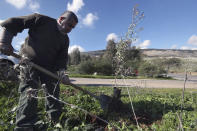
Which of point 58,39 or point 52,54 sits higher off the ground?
point 58,39

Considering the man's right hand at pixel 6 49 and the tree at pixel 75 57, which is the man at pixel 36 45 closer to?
the man's right hand at pixel 6 49

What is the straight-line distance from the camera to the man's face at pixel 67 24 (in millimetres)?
2469

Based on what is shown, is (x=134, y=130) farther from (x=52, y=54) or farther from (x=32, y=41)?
(x=32, y=41)

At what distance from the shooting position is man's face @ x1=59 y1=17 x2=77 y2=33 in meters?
2.47

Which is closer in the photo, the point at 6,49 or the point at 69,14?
the point at 6,49

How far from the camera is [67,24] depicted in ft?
8.23

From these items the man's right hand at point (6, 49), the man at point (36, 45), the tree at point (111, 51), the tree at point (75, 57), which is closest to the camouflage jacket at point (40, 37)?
the man at point (36, 45)

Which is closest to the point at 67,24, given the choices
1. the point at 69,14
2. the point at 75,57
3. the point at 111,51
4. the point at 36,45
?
the point at 69,14

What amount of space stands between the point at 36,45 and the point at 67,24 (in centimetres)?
57

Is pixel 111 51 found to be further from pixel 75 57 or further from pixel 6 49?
pixel 75 57

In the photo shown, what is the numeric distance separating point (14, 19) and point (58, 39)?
2.23 feet

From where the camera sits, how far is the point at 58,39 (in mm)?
2727

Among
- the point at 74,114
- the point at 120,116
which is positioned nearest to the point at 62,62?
the point at 74,114

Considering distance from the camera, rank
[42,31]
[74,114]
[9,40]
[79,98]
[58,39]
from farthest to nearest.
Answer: [79,98] → [74,114] → [58,39] → [42,31] → [9,40]
